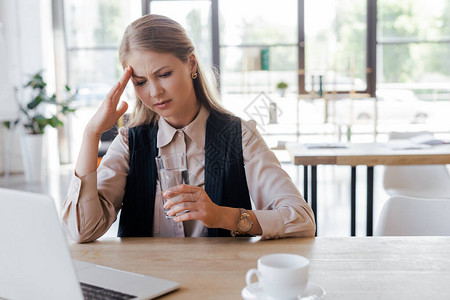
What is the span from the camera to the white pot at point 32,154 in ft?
19.4

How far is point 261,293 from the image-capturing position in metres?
0.93

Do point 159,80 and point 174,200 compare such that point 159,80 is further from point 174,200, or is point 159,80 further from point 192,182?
point 174,200

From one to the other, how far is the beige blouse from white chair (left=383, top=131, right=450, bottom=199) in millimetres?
1752

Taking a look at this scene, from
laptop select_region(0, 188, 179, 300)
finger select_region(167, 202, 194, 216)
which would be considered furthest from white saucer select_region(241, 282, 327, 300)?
finger select_region(167, 202, 194, 216)

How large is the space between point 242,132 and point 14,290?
929 mm

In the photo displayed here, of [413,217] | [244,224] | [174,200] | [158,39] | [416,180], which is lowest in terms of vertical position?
[416,180]

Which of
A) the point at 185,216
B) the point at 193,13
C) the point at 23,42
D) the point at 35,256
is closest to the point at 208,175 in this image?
the point at 185,216

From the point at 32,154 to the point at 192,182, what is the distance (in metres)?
4.60

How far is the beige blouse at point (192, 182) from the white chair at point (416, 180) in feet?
5.75

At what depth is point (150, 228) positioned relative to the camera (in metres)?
1.68

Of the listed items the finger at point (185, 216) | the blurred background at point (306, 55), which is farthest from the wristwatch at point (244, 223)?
the blurred background at point (306, 55)

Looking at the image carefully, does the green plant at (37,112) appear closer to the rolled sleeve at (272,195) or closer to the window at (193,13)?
the window at (193,13)

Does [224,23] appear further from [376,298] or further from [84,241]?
[376,298]

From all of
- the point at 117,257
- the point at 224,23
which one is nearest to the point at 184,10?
the point at 224,23
